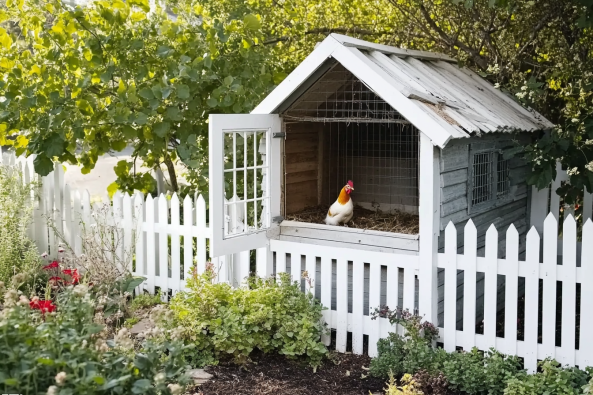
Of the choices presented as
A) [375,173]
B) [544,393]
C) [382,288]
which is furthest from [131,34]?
[544,393]

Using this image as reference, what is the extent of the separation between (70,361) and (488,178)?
4562 millimetres

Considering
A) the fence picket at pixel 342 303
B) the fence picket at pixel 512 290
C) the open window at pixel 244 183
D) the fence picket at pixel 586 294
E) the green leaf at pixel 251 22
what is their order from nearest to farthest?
the fence picket at pixel 586 294, the fence picket at pixel 512 290, the open window at pixel 244 183, the fence picket at pixel 342 303, the green leaf at pixel 251 22

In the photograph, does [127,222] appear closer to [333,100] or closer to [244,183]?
[244,183]

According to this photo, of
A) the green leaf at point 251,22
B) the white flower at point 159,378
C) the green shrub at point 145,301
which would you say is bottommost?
the green shrub at point 145,301

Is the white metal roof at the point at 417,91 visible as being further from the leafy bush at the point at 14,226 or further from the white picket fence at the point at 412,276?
the leafy bush at the point at 14,226

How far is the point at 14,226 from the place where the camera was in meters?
7.67

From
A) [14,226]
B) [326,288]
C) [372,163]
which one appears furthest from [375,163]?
[14,226]

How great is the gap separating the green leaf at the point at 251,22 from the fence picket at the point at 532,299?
4.08 meters

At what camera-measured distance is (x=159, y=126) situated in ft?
24.6

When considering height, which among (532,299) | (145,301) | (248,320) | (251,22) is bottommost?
(145,301)

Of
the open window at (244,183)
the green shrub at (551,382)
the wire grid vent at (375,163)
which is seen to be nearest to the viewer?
the green shrub at (551,382)

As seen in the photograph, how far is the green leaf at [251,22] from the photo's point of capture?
7668mm

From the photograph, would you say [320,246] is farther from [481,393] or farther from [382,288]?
[481,393]

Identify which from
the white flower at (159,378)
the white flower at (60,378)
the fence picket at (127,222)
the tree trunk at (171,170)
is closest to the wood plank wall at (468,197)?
the white flower at (159,378)
